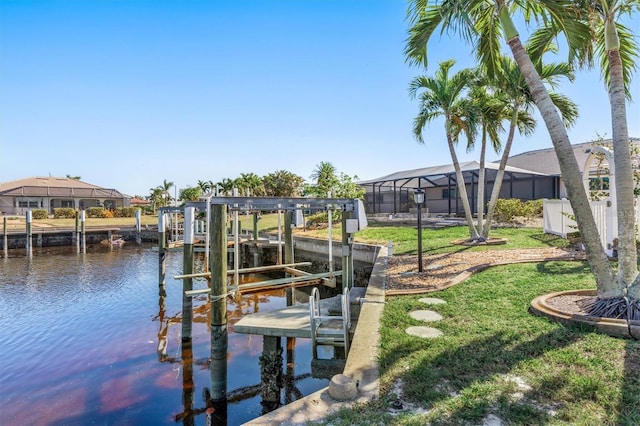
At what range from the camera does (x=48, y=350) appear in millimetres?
8922

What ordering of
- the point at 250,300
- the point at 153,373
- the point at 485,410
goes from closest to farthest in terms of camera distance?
the point at 485,410 → the point at 153,373 → the point at 250,300

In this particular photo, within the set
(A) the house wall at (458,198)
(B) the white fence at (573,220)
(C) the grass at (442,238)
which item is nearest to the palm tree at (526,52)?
(B) the white fence at (573,220)

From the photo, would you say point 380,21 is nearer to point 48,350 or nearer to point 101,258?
point 48,350

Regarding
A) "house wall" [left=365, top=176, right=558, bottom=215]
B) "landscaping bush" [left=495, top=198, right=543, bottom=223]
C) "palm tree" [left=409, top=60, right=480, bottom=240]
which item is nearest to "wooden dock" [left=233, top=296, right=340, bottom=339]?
"palm tree" [left=409, top=60, right=480, bottom=240]

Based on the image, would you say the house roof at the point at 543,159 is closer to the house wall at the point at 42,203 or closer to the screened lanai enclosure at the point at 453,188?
the screened lanai enclosure at the point at 453,188

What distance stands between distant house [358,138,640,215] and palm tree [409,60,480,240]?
700 centimetres

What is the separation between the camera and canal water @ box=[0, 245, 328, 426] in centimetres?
638

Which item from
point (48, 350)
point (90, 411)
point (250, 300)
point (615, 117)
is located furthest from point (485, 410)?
point (250, 300)

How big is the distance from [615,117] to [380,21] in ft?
22.4

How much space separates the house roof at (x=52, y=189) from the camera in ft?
131

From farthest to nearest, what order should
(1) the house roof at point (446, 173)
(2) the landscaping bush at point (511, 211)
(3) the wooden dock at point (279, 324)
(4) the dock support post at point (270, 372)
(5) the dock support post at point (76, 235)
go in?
1. (5) the dock support post at point (76, 235)
2. (1) the house roof at point (446, 173)
3. (2) the landscaping bush at point (511, 211)
4. (4) the dock support post at point (270, 372)
5. (3) the wooden dock at point (279, 324)

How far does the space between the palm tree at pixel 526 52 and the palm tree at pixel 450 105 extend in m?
5.24

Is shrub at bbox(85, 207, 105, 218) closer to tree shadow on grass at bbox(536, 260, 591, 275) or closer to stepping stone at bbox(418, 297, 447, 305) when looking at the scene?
stepping stone at bbox(418, 297, 447, 305)

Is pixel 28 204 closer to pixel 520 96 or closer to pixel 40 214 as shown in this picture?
pixel 40 214
